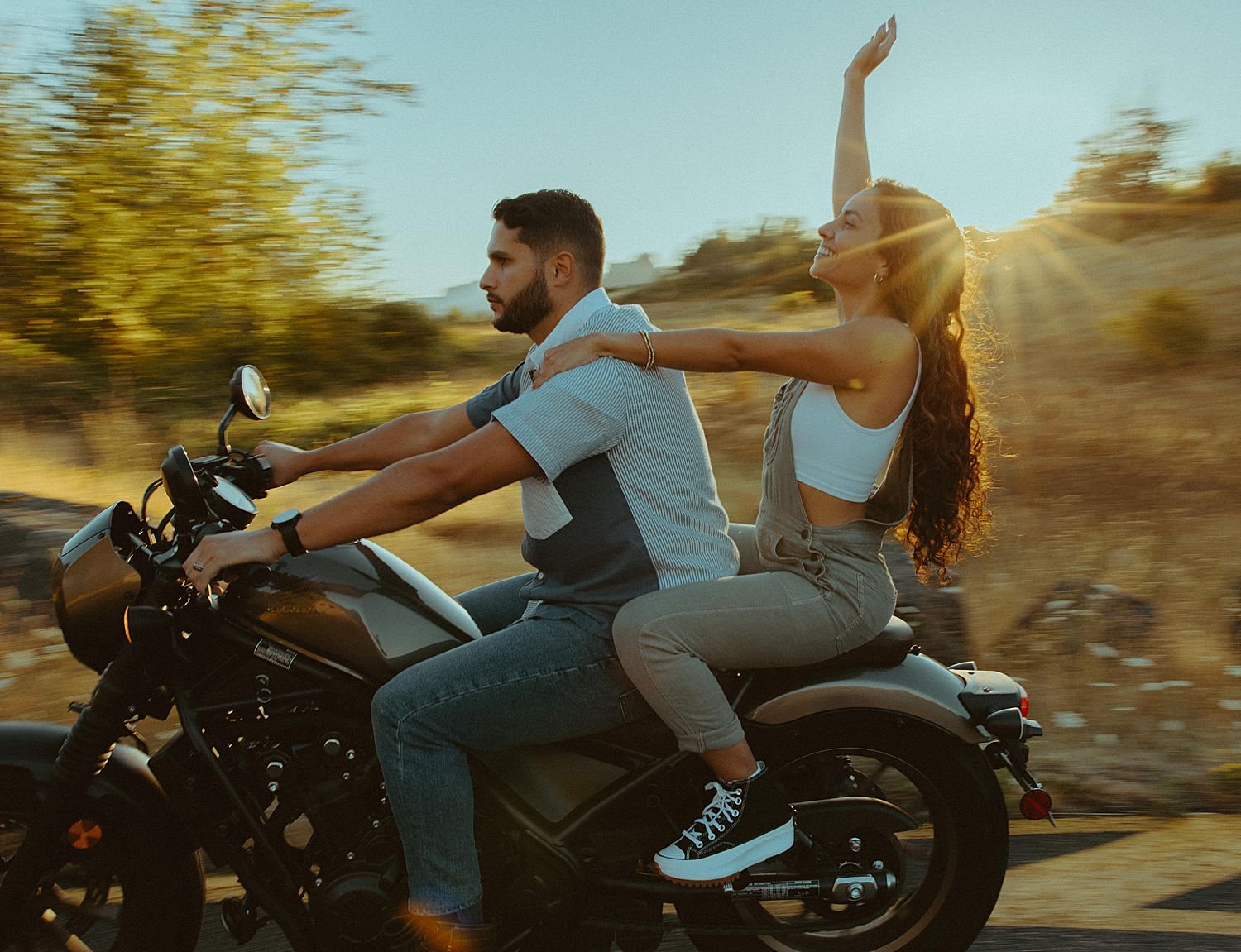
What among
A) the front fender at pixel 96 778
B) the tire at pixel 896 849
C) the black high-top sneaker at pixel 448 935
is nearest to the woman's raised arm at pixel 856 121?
the tire at pixel 896 849

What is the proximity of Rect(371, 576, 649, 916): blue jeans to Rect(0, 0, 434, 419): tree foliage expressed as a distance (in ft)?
29.8

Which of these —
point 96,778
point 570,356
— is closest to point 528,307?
point 570,356

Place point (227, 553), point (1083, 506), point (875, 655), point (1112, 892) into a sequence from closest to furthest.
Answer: point (227, 553), point (875, 655), point (1112, 892), point (1083, 506)

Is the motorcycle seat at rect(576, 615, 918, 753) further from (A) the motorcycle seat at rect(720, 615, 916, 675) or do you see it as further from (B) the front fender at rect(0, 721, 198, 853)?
(B) the front fender at rect(0, 721, 198, 853)

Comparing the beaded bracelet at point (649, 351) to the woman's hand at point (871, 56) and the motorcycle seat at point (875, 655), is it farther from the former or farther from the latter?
the woman's hand at point (871, 56)

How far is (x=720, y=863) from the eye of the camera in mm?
2551

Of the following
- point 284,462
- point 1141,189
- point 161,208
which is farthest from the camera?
point 1141,189

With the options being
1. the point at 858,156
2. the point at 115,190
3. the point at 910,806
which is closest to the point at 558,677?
the point at 910,806

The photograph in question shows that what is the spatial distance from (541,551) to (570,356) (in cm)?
46

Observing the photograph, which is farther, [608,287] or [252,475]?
[608,287]

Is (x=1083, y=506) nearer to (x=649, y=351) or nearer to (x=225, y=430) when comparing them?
(x=649, y=351)

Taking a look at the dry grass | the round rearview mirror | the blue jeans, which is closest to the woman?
the blue jeans

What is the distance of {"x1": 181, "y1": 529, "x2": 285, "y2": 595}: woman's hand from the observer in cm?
238

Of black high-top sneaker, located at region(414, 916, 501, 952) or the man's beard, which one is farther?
the man's beard
